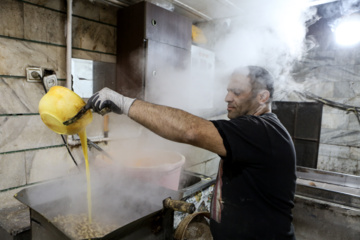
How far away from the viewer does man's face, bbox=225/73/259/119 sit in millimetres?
2002

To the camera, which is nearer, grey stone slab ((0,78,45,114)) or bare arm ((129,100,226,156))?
bare arm ((129,100,226,156))

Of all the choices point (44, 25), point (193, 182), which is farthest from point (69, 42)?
point (193, 182)

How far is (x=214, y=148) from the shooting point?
1524 mm

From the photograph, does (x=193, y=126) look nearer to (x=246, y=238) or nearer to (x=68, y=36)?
(x=246, y=238)

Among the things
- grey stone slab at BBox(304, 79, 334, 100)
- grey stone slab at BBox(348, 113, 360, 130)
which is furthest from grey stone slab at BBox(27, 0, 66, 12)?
grey stone slab at BBox(348, 113, 360, 130)

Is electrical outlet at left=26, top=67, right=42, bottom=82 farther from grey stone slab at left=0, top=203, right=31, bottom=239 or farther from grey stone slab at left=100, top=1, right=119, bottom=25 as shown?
grey stone slab at left=0, top=203, right=31, bottom=239

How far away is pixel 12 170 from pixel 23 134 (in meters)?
0.37

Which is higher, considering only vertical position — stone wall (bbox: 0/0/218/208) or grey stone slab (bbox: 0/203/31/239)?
stone wall (bbox: 0/0/218/208)

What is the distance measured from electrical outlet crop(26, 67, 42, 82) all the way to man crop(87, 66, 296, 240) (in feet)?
3.74

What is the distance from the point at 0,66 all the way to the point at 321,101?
25.7 ft

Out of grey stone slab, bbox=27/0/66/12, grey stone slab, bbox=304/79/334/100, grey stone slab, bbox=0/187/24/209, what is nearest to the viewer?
grey stone slab, bbox=0/187/24/209

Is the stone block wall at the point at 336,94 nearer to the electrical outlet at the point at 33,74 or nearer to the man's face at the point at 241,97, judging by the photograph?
the man's face at the point at 241,97

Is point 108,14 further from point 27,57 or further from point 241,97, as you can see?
point 241,97

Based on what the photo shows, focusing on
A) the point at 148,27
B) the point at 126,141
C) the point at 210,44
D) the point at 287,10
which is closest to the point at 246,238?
the point at 126,141
